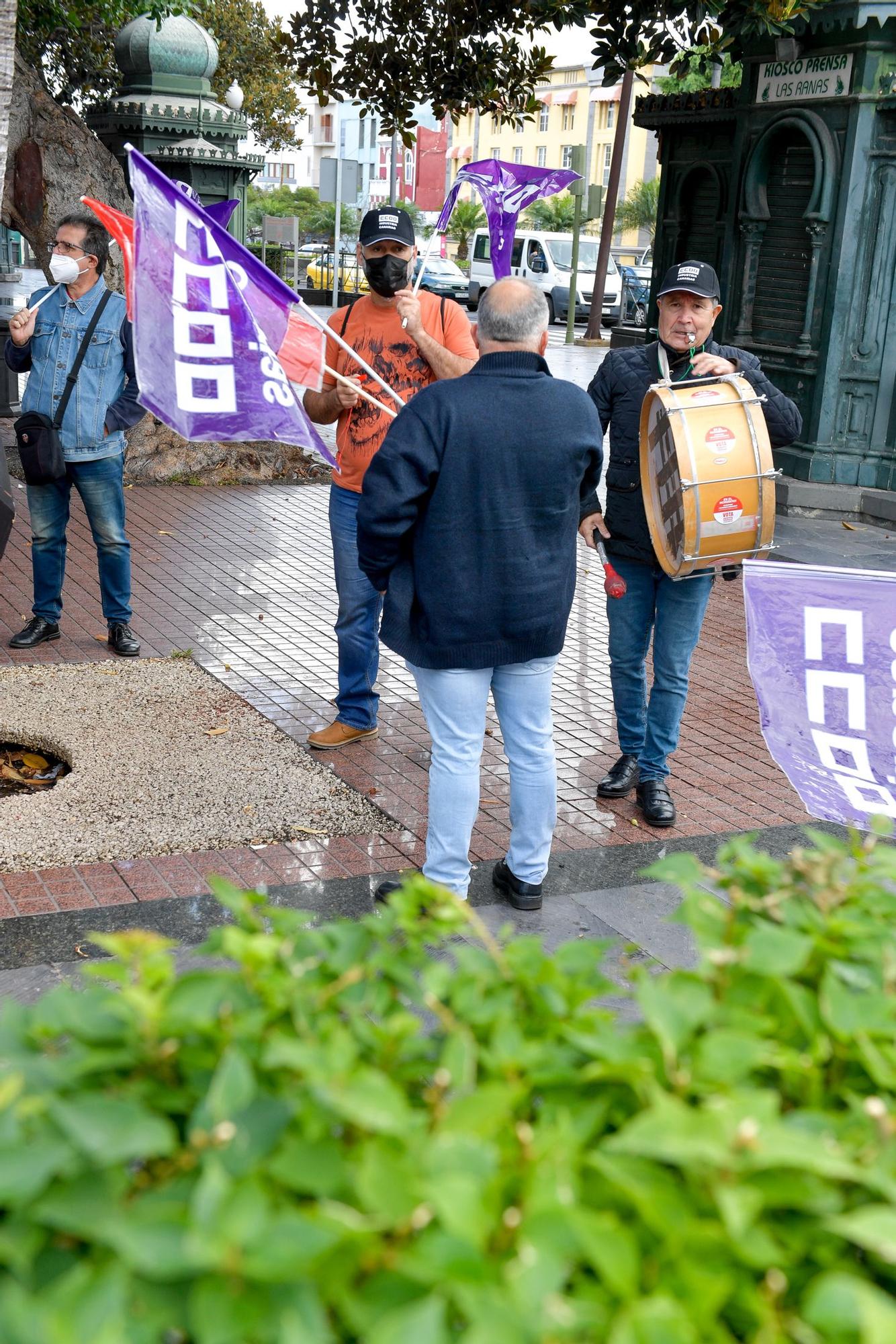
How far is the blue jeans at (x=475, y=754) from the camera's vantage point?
4160mm

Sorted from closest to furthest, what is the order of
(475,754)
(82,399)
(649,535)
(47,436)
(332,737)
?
1. (475,754)
2. (649,535)
3. (332,737)
4. (47,436)
5. (82,399)

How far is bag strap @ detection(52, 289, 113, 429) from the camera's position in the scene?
21.6ft

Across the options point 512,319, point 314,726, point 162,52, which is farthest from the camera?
point 162,52

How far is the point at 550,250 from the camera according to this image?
123ft

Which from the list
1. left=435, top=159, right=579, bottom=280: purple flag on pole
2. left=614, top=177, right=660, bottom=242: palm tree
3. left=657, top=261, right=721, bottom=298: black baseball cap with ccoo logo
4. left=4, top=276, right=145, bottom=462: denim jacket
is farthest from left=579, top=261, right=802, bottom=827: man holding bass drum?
left=614, top=177, right=660, bottom=242: palm tree

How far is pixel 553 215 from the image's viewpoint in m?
59.3

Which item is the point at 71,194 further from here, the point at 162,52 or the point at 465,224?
the point at 465,224

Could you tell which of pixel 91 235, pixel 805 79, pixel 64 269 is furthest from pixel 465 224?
pixel 64 269

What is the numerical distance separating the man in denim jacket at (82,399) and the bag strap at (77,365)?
17 mm

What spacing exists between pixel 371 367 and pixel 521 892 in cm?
217

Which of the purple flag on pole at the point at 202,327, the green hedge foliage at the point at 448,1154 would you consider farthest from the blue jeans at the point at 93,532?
the green hedge foliage at the point at 448,1154

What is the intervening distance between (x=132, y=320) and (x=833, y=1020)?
355cm

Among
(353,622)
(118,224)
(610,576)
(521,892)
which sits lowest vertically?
(521,892)

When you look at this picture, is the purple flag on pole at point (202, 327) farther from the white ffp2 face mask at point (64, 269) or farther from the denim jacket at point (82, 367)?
the denim jacket at point (82, 367)
